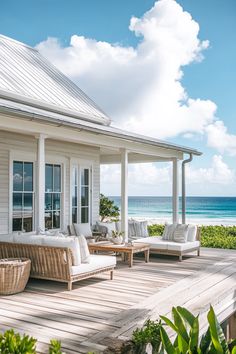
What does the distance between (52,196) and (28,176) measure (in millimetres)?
1055

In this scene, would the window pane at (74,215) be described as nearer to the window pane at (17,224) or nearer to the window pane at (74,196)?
the window pane at (74,196)

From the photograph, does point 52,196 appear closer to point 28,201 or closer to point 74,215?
point 28,201

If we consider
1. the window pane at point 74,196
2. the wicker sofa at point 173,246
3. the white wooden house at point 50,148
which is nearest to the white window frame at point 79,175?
the white wooden house at point 50,148

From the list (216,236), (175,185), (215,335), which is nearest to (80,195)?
(175,185)

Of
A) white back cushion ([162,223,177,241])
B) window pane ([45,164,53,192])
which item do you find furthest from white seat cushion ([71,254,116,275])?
window pane ([45,164,53,192])

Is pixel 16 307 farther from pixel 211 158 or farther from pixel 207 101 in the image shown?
pixel 211 158

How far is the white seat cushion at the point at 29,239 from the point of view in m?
6.79

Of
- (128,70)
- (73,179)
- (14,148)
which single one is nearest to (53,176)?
(73,179)

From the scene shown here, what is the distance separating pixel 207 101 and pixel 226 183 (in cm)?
1658

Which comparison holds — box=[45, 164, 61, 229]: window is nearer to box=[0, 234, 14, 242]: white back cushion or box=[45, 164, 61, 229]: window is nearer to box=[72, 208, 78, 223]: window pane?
box=[72, 208, 78, 223]: window pane

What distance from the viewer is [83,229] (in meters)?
10.4

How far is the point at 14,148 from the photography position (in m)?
8.95

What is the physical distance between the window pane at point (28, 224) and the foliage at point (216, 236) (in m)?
5.44

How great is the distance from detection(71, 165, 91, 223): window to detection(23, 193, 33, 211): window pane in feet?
5.19
